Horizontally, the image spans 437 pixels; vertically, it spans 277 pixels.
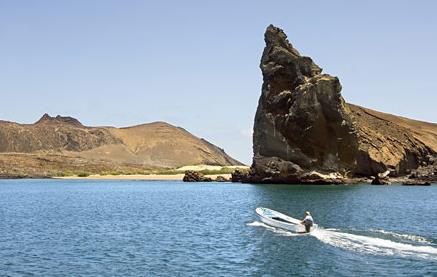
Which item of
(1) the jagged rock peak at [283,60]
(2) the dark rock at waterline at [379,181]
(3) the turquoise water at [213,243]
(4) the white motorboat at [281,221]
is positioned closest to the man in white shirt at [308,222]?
(4) the white motorboat at [281,221]

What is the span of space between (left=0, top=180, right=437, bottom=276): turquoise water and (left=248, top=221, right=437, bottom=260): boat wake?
7 cm

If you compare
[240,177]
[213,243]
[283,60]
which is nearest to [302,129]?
[283,60]

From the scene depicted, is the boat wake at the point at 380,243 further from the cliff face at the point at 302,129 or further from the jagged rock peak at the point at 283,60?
the jagged rock peak at the point at 283,60

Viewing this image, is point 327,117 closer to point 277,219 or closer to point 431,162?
point 431,162

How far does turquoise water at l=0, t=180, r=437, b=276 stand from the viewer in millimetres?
35562

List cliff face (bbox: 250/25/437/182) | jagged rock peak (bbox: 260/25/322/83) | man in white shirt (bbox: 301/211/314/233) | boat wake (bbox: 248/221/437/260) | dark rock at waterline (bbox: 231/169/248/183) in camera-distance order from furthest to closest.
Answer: dark rock at waterline (bbox: 231/169/248/183)
jagged rock peak (bbox: 260/25/322/83)
cliff face (bbox: 250/25/437/182)
man in white shirt (bbox: 301/211/314/233)
boat wake (bbox: 248/221/437/260)

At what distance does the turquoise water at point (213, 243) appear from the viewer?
3556 cm

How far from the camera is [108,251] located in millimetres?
41938

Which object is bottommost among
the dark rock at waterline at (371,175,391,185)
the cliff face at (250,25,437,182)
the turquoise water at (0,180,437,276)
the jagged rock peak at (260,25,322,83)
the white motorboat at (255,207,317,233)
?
the turquoise water at (0,180,437,276)

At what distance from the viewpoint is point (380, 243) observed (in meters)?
43.5

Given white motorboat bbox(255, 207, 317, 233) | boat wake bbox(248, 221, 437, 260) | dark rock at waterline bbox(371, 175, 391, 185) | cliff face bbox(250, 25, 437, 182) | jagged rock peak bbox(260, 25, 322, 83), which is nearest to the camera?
boat wake bbox(248, 221, 437, 260)

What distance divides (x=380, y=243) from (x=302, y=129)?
300ft

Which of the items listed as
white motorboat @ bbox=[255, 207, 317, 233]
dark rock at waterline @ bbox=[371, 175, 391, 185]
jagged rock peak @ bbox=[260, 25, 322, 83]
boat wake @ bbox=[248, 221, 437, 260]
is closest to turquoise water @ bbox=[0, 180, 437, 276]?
boat wake @ bbox=[248, 221, 437, 260]

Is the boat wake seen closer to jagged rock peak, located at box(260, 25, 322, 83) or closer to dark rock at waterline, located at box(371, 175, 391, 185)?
dark rock at waterline, located at box(371, 175, 391, 185)
